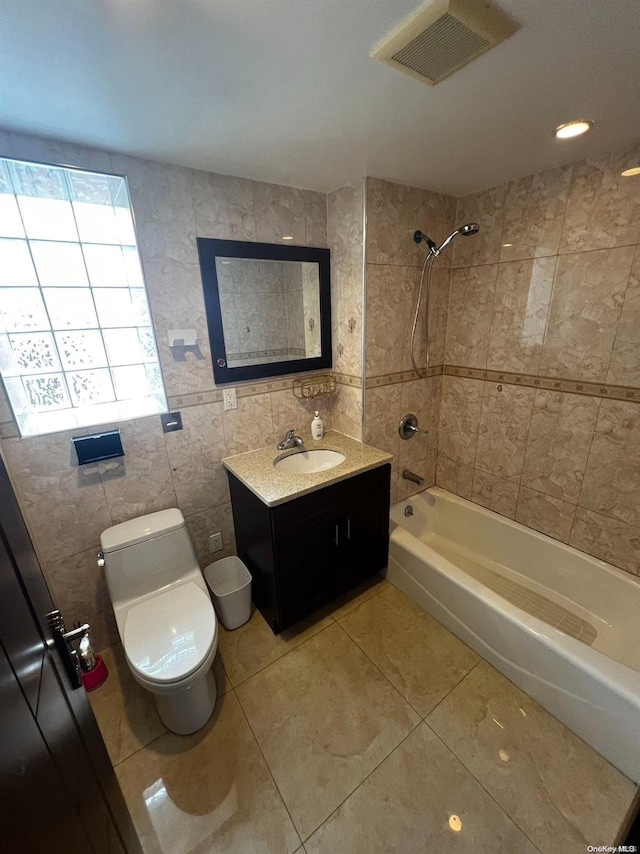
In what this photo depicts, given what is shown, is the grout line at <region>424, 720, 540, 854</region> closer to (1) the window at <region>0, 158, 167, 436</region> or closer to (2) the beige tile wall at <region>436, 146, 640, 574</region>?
(2) the beige tile wall at <region>436, 146, 640, 574</region>

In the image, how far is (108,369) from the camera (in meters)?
1.59

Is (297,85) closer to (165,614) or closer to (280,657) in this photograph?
(165,614)

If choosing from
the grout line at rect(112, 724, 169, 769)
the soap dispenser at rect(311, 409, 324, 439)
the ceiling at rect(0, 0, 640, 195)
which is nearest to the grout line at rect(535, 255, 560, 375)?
the ceiling at rect(0, 0, 640, 195)

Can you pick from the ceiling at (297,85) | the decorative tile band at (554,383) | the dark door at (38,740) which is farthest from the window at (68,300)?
the decorative tile band at (554,383)

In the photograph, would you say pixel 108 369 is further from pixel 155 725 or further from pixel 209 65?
pixel 155 725

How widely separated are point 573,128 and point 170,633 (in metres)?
2.48

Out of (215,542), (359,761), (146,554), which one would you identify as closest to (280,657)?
(359,761)

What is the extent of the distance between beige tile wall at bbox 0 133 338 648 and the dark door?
2.71 feet

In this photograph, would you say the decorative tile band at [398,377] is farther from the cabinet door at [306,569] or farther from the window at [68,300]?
the window at [68,300]

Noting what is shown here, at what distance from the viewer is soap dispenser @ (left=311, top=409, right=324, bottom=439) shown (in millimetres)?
2068

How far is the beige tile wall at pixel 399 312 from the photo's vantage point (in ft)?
5.91

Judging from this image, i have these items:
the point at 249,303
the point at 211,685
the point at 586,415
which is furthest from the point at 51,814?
the point at 586,415

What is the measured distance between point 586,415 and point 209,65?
2038 mm

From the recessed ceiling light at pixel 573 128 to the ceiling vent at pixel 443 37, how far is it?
621mm
